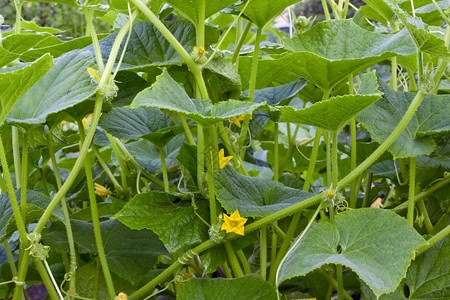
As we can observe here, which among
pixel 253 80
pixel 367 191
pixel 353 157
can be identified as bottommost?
pixel 367 191

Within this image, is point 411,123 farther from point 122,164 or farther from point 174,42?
point 122,164

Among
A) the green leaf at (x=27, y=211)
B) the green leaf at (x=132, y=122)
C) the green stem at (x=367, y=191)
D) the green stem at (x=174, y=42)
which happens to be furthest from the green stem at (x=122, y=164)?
the green stem at (x=367, y=191)

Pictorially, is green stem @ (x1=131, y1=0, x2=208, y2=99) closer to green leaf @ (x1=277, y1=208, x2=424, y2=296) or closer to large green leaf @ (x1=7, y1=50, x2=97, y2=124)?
large green leaf @ (x1=7, y1=50, x2=97, y2=124)

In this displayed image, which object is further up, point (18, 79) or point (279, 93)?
point (18, 79)

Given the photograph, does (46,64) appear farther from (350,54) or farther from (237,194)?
(350,54)

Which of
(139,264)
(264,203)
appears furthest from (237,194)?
(139,264)

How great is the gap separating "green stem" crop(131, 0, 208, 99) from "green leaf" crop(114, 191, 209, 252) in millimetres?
136

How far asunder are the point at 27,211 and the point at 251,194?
0.25m

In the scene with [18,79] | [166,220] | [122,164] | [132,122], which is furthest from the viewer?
[122,164]

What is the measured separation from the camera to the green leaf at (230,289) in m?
0.54

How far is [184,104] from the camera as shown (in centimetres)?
46

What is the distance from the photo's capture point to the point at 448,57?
0.49 meters

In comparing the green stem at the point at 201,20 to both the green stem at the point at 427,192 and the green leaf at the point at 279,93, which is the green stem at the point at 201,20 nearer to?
the green leaf at the point at 279,93

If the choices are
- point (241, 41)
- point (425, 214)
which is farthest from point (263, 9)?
point (425, 214)
